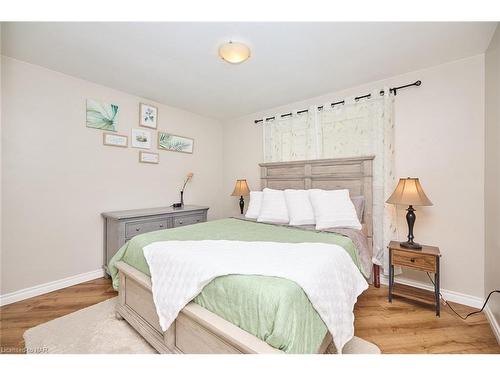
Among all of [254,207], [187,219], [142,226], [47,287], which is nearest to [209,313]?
[254,207]

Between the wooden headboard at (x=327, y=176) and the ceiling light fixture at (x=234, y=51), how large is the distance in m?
1.68

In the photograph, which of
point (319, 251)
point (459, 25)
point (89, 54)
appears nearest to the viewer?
point (319, 251)

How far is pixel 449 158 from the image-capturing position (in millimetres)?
2217

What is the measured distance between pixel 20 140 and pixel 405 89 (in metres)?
4.16

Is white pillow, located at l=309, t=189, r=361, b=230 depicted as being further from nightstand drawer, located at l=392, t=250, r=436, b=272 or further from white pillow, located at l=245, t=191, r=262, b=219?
white pillow, located at l=245, t=191, r=262, b=219

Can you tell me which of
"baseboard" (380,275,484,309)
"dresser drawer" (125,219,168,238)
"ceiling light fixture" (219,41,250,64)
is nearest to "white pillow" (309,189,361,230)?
"baseboard" (380,275,484,309)

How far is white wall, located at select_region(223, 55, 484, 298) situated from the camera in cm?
209

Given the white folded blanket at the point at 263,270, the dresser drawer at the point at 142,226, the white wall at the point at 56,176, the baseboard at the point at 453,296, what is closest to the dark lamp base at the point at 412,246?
the baseboard at the point at 453,296

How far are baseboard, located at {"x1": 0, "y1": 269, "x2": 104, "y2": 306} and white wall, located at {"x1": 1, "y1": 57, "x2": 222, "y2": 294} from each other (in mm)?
48

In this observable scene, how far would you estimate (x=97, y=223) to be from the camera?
2.77 m

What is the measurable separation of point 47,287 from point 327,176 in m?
3.53
